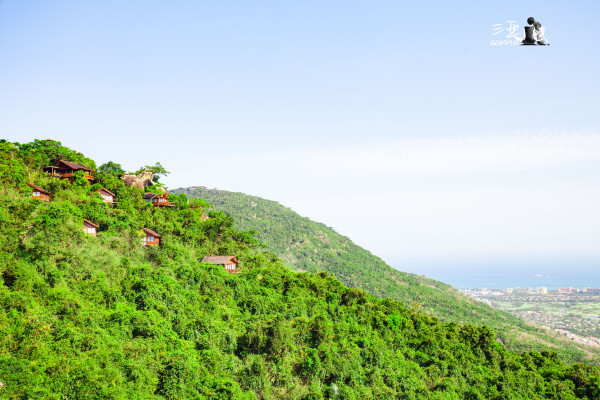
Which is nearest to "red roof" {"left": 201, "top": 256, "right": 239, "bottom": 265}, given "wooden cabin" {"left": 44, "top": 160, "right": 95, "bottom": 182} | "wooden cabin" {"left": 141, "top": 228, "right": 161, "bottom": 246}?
"wooden cabin" {"left": 141, "top": 228, "right": 161, "bottom": 246}

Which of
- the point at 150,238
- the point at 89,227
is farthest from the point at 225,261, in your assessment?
the point at 89,227

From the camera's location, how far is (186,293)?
23.5m

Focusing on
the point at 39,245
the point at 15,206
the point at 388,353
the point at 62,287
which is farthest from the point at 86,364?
the point at 388,353

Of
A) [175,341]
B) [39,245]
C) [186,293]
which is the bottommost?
[175,341]

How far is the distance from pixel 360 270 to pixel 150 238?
5580 cm

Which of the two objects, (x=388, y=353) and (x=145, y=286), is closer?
(x=145, y=286)

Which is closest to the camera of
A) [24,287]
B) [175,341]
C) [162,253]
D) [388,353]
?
[24,287]

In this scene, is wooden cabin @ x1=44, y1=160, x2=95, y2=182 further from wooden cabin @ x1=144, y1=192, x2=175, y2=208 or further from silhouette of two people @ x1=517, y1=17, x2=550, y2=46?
silhouette of two people @ x1=517, y1=17, x2=550, y2=46

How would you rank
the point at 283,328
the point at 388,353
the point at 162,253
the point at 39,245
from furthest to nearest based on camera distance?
the point at 162,253 → the point at 388,353 → the point at 283,328 → the point at 39,245

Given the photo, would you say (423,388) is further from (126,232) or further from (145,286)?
(126,232)

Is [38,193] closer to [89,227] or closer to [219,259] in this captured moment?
[89,227]

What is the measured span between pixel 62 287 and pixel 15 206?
7.55 metres

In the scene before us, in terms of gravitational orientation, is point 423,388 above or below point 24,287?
below

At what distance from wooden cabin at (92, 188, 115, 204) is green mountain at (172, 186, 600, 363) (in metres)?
20.9
